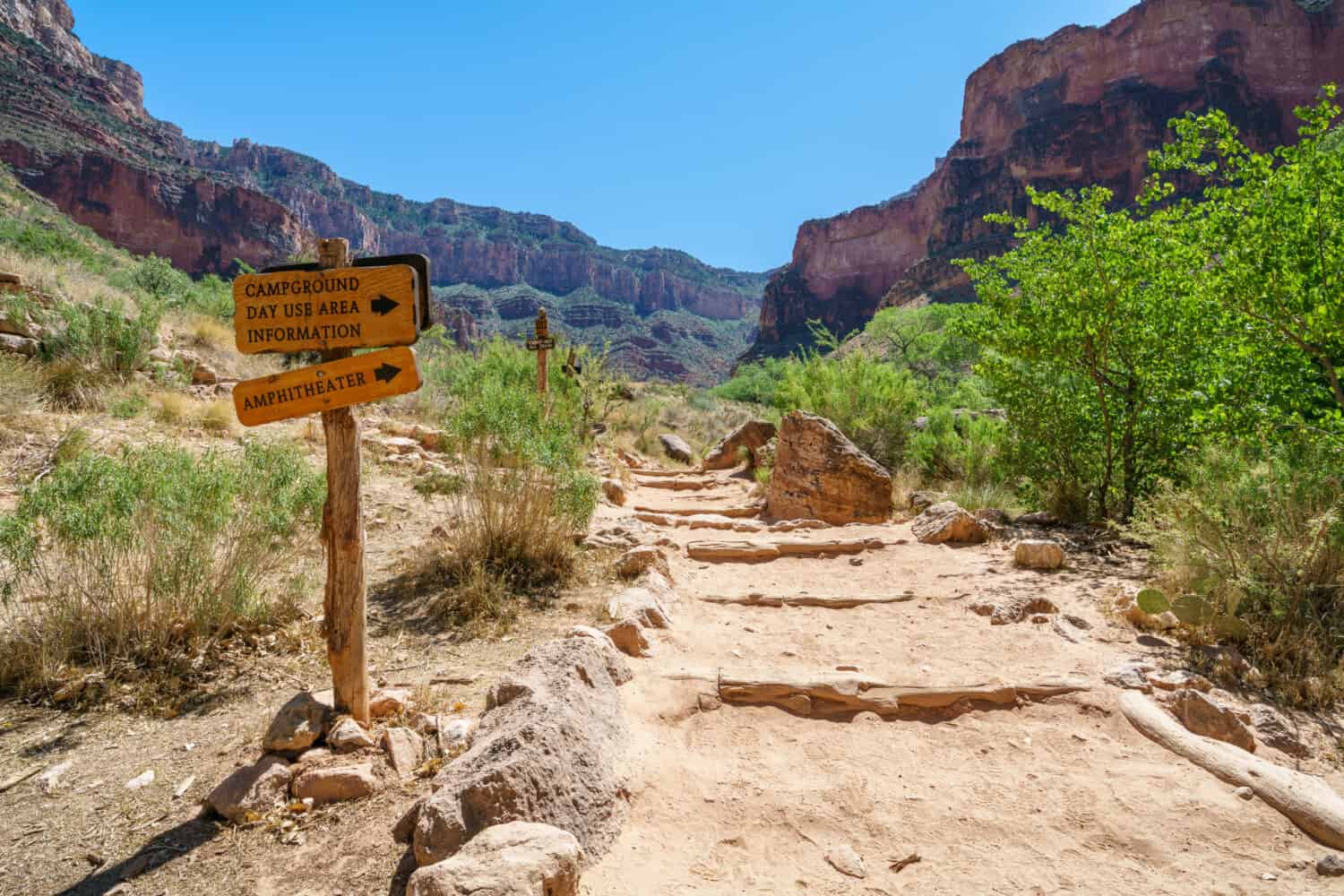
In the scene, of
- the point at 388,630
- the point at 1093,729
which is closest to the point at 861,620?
the point at 1093,729

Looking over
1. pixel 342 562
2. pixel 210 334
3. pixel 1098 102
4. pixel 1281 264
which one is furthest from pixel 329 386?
pixel 1098 102

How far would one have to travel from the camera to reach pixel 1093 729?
2621 mm

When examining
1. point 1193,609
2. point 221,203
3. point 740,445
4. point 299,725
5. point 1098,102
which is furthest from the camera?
point 1098,102

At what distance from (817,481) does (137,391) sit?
795cm

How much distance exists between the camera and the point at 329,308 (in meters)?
2.41

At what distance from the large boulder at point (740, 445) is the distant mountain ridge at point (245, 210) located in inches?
1704

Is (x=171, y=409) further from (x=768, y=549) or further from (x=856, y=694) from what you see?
(x=856, y=694)

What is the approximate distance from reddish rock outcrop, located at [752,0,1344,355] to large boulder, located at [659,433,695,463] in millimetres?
40313

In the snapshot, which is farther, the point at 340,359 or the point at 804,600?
the point at 804,600

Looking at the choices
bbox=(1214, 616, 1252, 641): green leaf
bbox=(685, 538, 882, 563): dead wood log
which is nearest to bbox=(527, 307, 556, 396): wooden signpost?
bbox=(685, 538, 882, 563): dead wood log

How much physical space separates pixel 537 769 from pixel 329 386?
159cm

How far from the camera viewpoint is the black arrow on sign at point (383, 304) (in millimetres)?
2398

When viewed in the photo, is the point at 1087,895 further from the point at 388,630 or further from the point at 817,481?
the point at 817,481

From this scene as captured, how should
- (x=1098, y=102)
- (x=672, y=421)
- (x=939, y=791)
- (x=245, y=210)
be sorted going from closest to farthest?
(x=939, y=791) → (x=672, y=421) → (x=245, y=210) → (x=1098, y=102)
